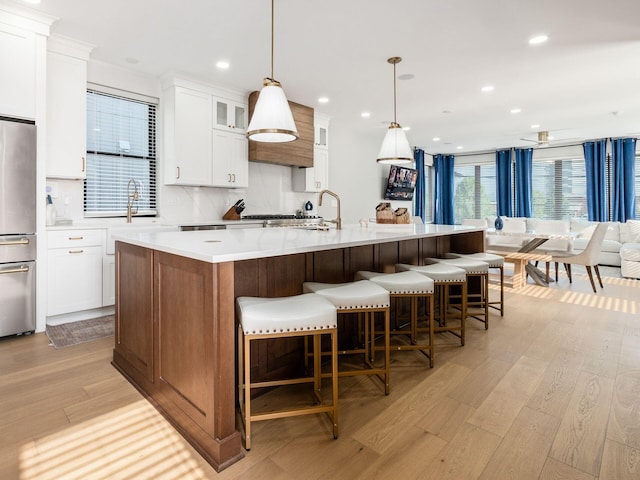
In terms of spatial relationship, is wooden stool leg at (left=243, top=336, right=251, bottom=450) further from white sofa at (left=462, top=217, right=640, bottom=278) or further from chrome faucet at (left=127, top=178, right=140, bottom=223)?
white sofa at (left=462, top=217, right=640, bottom=278)

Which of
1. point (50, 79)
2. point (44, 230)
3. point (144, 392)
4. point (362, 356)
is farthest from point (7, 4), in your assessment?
point (362, 356)

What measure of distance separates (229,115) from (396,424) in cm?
421

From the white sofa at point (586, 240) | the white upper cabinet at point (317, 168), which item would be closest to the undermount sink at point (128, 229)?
the white upper cabinet at point (317, 168)

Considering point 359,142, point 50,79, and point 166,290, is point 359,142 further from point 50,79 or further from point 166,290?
point 166,290

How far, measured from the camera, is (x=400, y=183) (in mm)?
8414

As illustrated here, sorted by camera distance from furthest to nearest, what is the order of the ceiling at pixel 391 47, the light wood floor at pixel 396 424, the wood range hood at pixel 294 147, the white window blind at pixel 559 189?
the white window blind at pixel 559 189
the wood range hood at pixel 294 147
the ceiling at pixel 391 47
the light wood floor at pixel 396 424

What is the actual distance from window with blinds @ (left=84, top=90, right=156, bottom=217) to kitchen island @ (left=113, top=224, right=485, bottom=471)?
215 cm

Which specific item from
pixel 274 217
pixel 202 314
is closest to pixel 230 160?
pixel 274 217

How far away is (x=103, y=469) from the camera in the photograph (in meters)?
1.48

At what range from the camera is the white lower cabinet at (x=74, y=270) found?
3291mm

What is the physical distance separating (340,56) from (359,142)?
3.73m

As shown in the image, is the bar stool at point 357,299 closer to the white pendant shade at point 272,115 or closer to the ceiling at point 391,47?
the white pendant shade at point 272,115

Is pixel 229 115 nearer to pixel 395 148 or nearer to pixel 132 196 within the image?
pixel 132 196

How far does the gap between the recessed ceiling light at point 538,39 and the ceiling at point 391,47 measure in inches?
2.7
